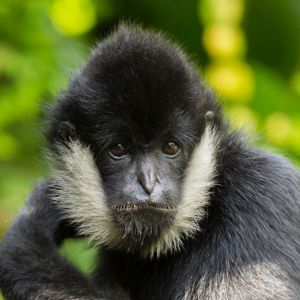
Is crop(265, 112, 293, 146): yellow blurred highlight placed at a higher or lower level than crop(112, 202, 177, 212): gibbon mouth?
higher

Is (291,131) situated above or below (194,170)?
above

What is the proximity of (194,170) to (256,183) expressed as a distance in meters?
0.49

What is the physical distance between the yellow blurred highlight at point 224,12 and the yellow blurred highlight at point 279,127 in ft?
5.84

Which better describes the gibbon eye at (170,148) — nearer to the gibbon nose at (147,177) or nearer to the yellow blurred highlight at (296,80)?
the gibbon nose at (147,177)

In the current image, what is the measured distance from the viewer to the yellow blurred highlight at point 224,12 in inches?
433

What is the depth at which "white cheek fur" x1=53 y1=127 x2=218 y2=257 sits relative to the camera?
18.7 ft

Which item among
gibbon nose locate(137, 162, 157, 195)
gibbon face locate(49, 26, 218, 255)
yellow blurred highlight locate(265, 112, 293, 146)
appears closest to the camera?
gibbon nose locate(137, 162, 157, 195)

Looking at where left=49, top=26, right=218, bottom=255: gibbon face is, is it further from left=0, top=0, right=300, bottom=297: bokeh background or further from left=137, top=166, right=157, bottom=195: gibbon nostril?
left=0, top=0, right=300, bottom=297: bokeh background

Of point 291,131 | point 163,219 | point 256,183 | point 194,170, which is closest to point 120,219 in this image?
point 163,219

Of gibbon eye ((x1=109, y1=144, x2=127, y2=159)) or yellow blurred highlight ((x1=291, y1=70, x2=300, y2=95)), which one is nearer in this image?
gibbon eye ((x1=109, y1=144, x2=127, y2=159))

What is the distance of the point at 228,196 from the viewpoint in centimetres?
572

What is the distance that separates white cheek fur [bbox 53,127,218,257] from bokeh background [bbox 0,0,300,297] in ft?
6.38

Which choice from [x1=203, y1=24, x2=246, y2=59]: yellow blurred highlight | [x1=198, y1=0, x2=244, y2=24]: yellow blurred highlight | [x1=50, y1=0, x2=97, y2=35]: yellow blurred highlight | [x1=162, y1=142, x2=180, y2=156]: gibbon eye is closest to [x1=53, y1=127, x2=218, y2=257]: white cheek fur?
[x1=162, y1=142, x2=180, y2=156]: gibbon eye

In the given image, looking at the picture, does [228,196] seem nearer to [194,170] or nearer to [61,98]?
[194,170]
